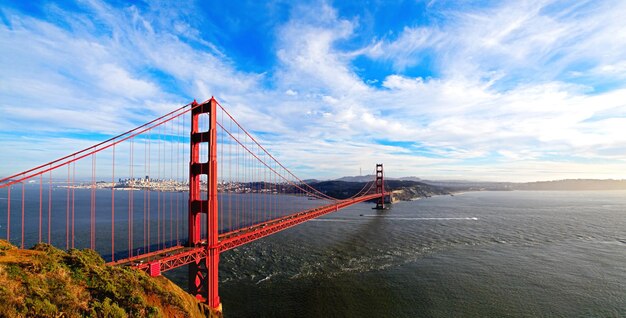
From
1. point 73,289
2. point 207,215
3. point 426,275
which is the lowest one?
point 426,275

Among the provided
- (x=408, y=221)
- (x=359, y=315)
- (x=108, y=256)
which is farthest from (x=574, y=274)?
(x=108, y=256)

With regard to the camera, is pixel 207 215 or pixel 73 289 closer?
pixel 73 289

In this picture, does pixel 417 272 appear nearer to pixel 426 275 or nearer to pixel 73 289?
pixel 426 275

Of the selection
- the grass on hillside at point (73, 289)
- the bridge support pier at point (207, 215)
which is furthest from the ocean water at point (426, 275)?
the grass on hillside at point (73, 289)

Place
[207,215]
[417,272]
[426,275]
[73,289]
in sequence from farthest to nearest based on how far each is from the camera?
[417,272] → [426,275] → [207,215] → [73,289]

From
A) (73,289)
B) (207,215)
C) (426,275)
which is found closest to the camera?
(73,289)

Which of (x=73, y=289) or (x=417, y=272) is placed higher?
(x=73, y=289)

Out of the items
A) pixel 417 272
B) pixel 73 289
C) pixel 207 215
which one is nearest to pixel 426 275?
pixel 417 272

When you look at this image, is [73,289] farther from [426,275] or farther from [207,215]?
[426,275]

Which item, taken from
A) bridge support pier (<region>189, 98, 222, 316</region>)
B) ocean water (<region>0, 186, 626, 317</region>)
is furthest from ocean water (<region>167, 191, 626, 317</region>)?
bridge support pier (<region>189, 98, 222, 316</region>)

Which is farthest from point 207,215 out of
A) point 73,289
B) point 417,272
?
point 417,272
